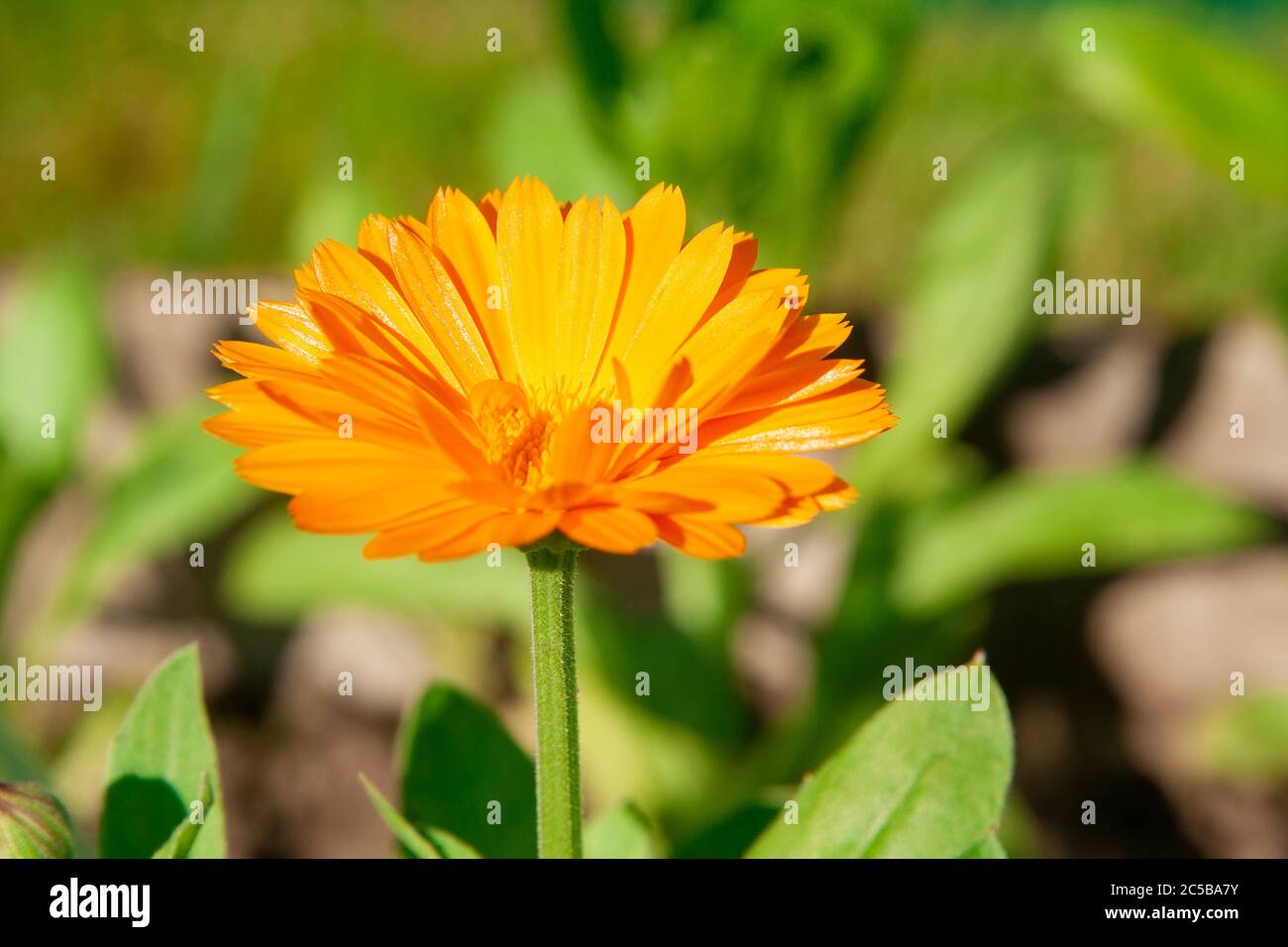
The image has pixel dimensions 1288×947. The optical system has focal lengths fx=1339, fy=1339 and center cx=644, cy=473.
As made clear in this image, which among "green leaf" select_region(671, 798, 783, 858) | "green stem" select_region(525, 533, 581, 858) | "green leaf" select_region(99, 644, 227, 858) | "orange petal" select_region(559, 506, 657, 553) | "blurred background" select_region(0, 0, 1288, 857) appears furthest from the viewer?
"blurred background" select_region(0, 0, 1288, 857)

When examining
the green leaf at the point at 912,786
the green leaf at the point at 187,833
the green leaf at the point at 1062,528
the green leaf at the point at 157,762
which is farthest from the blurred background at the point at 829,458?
the green leaf at the point at 912,786

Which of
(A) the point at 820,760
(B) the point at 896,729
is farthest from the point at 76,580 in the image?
(B) the point at 896,729

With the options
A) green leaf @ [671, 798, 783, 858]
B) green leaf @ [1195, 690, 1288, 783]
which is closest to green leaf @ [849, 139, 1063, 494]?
green leaf @ [1195, 690, 1288, 783]

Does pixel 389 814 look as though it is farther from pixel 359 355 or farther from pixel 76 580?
pixel 76 580

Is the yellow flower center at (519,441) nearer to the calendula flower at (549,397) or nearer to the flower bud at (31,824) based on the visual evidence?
the calendula flower at (549,397)

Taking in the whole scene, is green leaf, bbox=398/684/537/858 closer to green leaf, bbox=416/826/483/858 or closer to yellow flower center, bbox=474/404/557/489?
green leaf, bbox=416/826/483/858

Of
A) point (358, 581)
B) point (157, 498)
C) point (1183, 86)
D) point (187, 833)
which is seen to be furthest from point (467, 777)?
point (1183, 86)
